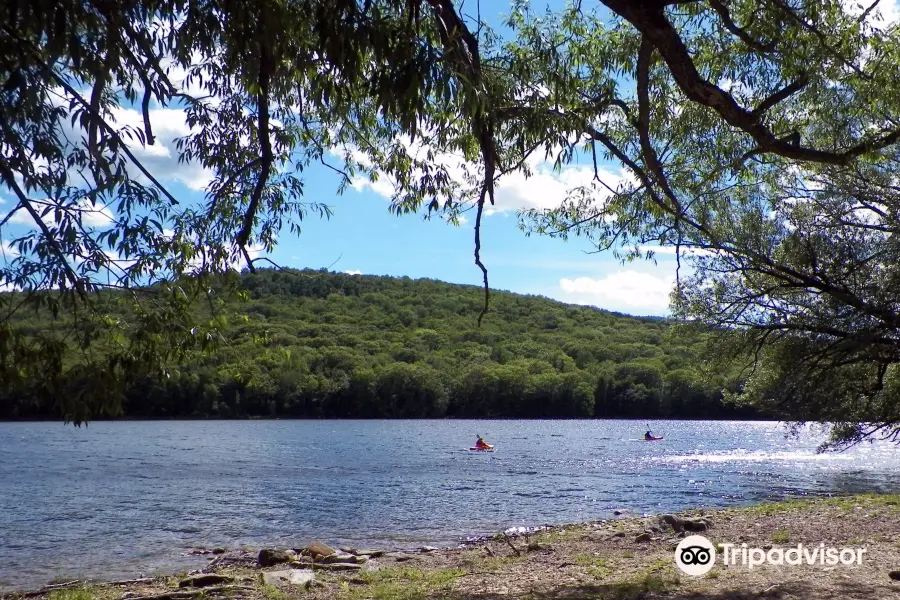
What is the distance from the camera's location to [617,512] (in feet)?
65.0

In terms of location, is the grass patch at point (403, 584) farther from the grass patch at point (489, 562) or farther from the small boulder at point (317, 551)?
the small boulder at point (317, 551)

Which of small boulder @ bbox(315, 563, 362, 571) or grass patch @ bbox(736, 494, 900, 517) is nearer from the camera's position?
A: small boulder @ bbox(315, 563, 362, 571)

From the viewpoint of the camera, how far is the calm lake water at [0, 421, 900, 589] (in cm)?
1648

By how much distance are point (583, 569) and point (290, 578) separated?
11.9ft

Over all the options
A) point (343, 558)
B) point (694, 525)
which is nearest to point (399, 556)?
point (343, 558)

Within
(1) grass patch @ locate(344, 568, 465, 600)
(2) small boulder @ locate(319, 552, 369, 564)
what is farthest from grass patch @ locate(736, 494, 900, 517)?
(1) grass patch @ locate(344, 568, 465, 600)

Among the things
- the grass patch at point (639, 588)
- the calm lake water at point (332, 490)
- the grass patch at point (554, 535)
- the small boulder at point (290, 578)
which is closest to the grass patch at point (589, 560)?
the grass patch at point (639, 588)

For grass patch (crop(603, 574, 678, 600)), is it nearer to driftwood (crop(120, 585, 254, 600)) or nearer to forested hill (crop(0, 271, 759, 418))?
driftwood (crop(120, 585, 254, 600))

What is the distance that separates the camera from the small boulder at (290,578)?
9.57 m

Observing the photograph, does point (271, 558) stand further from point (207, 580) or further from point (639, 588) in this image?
point (639, 588)

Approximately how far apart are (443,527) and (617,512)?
15.6ft

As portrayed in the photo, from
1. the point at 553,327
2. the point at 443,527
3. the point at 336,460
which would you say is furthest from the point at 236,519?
the point at 553,327

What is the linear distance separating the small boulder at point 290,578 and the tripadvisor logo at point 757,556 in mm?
4405

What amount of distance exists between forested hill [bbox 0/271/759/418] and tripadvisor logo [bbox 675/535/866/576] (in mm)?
67442
